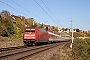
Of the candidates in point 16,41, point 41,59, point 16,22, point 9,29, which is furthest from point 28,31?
point 16,22

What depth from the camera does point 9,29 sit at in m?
57.2

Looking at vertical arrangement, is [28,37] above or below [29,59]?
above

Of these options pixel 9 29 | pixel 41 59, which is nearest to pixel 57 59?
pixel 41 59

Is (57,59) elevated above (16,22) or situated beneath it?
situated beneath

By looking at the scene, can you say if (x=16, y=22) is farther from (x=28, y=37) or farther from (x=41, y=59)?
(x=41, y=59)

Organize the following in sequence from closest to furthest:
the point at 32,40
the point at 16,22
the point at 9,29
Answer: the point at 32,40 → the point at 9,29 → the point at 16,22

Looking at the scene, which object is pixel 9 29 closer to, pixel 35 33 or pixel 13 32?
pixel 13 32

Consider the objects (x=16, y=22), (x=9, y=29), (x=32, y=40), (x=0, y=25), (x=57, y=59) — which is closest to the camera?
(x=57, y=59)

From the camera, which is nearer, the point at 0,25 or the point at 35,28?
the point at 35,28

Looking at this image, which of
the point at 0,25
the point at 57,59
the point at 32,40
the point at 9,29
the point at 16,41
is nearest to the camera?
the point at 57,59

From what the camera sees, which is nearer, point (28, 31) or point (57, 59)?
point (57, 59)

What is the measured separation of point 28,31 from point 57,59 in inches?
696

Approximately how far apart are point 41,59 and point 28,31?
17.6 m

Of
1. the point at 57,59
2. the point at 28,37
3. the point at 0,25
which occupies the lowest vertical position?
the point at 57,59
